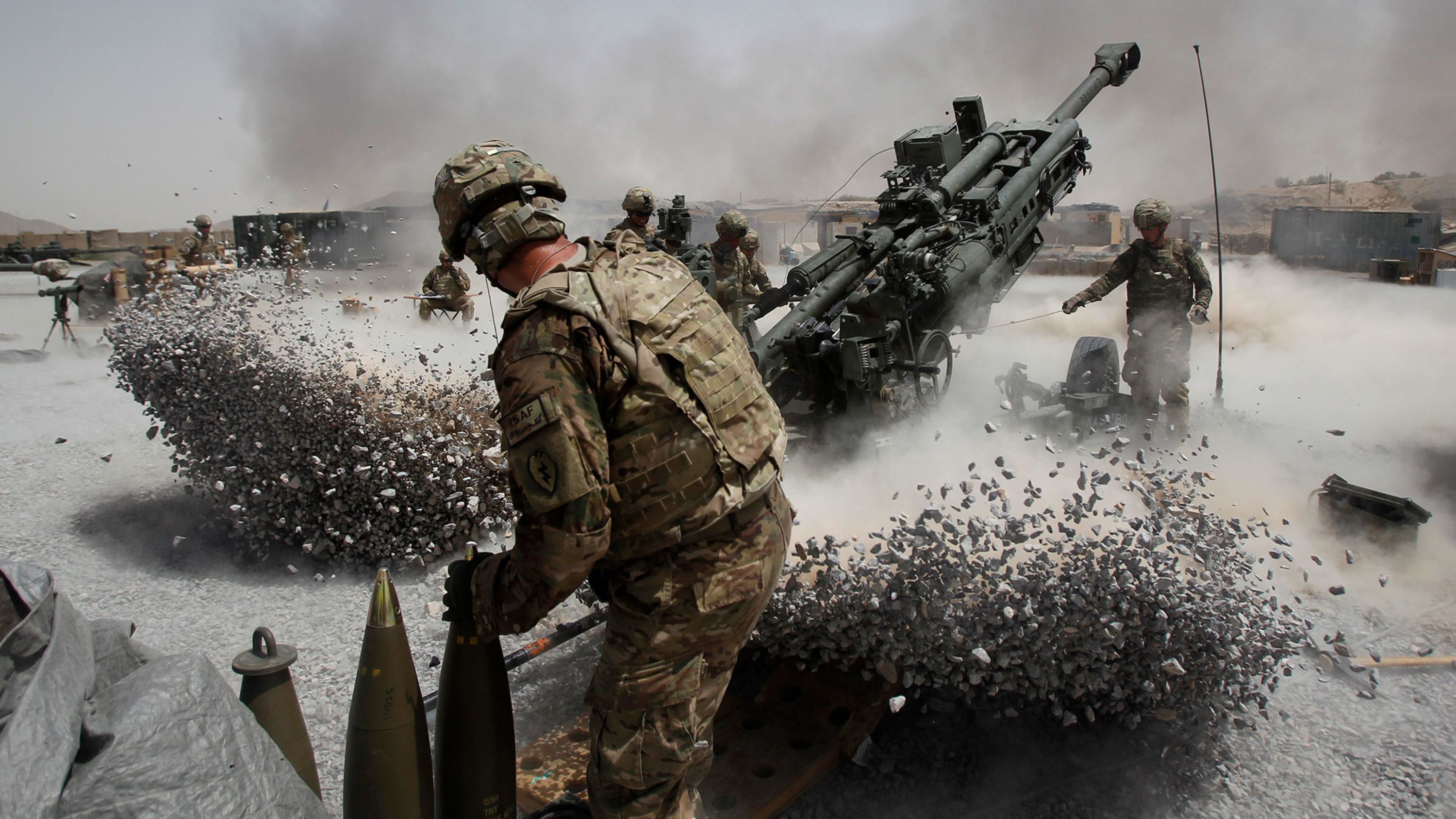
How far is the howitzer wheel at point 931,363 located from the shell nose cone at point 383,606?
125 inches

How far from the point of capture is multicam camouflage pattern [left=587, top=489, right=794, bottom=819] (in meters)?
2.11

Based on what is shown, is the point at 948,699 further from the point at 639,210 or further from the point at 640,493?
the point at 639,210

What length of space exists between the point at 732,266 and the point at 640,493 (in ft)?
20.4

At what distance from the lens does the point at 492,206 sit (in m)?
2.21

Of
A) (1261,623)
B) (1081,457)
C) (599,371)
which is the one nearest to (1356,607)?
(1081,457)

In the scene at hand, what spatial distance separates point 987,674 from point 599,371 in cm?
160

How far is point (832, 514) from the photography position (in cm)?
372

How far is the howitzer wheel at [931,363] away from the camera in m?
5.07

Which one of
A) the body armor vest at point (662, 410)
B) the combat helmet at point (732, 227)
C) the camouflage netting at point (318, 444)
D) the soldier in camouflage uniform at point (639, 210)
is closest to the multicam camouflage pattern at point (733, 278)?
the combat helmet at point (732, 227)

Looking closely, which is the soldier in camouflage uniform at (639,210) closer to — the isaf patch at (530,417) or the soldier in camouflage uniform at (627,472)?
the soldier in camouflage uniform at (627,472)

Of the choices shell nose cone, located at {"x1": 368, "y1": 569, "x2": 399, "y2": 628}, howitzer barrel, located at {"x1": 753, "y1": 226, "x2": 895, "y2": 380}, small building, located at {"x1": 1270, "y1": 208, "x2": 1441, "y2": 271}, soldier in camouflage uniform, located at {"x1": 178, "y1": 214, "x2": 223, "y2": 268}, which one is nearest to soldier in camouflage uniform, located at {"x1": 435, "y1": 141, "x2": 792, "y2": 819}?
shell nose cone, located at {"x1": 368, "y1": 569, "x2": 399, "y2": 628}

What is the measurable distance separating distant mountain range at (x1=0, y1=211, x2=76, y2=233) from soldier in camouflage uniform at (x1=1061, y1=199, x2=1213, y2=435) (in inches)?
1478

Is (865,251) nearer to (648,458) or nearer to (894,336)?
(894,336)

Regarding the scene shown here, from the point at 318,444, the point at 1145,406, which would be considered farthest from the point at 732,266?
the point at 318,444
